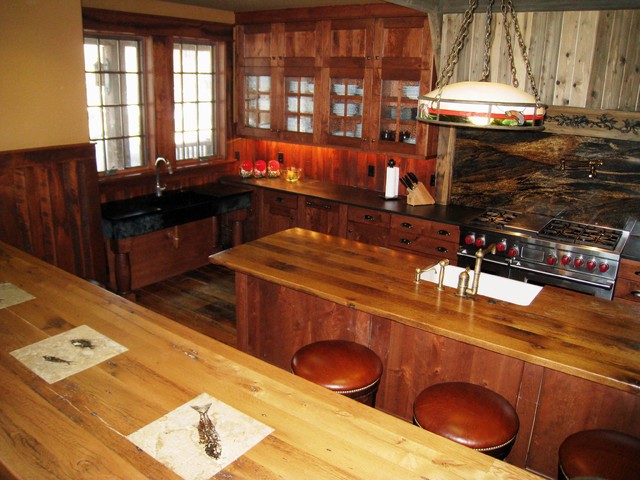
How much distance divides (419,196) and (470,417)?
297 cm

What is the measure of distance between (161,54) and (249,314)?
299 centimetres

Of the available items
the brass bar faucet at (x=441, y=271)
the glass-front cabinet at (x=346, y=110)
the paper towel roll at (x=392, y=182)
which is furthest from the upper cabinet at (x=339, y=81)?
the brass bar faucet at (x=441, y=271)

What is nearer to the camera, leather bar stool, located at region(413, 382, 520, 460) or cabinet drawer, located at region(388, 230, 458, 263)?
leather bar stool, located at region(413, 382, 520, 460)

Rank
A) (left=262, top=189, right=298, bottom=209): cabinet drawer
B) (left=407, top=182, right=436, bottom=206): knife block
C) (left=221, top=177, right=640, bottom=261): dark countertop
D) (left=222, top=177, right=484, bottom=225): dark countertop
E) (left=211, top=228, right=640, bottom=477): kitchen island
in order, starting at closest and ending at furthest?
1. (left=211, top=228, right=640, bottom=477): kitchen island
2. (left=221, top=177, right=640, bottom=261): dark countertop
3. (left=222, top=177, right=484, bottom=225): dark countertop
4. (left=407, top=182, right=436, bottom=206): knife block
5. (left=262, top=189, right=298, bottom=209): cabinet drawer

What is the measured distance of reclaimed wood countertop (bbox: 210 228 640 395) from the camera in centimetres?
226

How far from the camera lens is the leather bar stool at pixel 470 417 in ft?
6.93

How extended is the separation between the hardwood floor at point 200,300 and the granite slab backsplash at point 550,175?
7.50 feet

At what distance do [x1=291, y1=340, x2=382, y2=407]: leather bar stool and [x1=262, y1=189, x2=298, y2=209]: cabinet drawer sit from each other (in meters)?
2.91

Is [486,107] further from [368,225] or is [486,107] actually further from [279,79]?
[279,79]

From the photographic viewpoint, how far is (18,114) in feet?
13.3

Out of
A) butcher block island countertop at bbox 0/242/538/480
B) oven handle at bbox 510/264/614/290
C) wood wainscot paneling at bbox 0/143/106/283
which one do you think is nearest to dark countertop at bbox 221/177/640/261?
oven handle at bbox 510/264/614/290

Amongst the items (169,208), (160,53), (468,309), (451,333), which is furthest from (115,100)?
(451,333)

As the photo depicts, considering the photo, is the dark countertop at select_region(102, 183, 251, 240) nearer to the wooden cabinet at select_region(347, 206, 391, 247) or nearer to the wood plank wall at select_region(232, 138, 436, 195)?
the wood plank wall at select_region(232, 138, 436, 195)

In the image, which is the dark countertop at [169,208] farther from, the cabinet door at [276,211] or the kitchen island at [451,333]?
the kitchen island at [451,333]
